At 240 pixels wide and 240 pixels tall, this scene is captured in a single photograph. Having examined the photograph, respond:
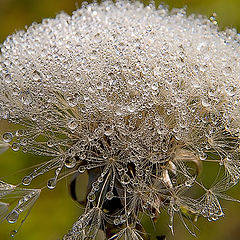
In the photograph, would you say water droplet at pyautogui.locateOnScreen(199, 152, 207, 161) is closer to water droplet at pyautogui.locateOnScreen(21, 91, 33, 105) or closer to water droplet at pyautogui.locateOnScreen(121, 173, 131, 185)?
water droplet at pyautogui.locateOnScreen(121, 173, 131, 185)

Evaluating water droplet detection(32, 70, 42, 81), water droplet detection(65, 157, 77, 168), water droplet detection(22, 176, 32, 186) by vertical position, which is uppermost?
water droplet detection(32, 70, 42, 81)

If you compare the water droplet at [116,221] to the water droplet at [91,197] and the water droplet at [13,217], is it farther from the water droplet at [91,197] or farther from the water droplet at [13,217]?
the water droplet at [13,217]

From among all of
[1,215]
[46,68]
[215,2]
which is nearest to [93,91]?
[46,68]

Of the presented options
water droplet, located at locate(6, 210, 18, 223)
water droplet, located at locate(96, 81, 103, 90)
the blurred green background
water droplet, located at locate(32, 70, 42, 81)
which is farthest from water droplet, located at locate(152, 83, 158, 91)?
the blurred green background

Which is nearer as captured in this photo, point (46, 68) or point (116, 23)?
point (46, 68)

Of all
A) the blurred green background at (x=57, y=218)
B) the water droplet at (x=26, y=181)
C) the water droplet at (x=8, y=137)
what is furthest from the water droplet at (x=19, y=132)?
the blurred green background at (x=57, y=218)

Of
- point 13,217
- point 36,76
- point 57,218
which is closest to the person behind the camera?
point 13,217

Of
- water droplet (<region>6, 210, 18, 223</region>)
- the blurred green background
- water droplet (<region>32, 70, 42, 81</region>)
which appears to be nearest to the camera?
water droplet (<region>6, 210, 18, 223</region>)

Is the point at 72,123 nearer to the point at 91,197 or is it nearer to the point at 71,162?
the point at 71,162

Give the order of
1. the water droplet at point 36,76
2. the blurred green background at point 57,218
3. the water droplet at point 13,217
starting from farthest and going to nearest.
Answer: the blurred green background at point 57,218 < the water droplet at point 36,76 < the water droplet at point 13,217

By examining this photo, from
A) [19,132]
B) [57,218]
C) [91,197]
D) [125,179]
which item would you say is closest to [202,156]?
[125,179]

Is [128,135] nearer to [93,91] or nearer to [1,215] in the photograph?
[93,91]
